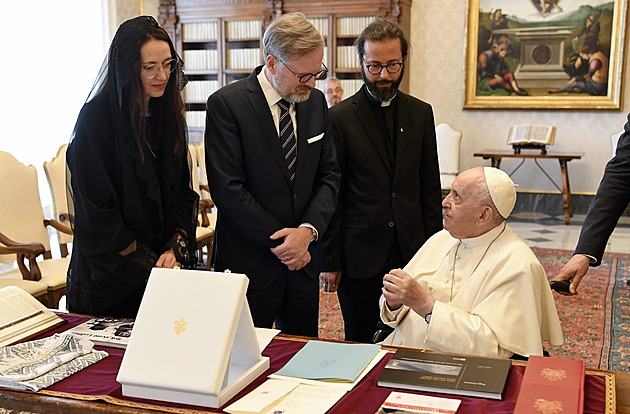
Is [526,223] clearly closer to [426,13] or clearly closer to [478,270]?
[426,13]

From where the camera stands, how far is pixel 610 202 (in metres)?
2.62

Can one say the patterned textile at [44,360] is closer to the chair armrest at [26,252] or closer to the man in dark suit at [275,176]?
the man in dark suit at [275,176]

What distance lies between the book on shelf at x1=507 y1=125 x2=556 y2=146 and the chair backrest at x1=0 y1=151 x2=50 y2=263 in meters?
6.47

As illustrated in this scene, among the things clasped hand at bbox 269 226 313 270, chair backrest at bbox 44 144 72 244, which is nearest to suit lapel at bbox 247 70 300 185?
clasped hand at bbox 269 226 313 270

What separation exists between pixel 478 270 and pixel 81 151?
1.52 metres

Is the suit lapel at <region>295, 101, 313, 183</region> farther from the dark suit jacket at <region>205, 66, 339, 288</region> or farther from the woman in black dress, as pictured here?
the woman in black dress

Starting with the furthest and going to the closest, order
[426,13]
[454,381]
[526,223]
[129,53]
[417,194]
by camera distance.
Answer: [426,13] < [526,223] < [417,194] < [129,53] < [454,381]

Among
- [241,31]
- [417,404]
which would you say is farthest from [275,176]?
[241,31]

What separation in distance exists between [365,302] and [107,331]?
131cm

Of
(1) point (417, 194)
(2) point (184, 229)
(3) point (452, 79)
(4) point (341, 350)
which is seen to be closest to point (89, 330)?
(2) point (184, 229)

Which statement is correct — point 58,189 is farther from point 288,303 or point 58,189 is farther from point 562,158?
point 562,158

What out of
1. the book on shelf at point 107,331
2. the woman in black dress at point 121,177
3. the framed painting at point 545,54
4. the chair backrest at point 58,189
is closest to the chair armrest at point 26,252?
the chair backrest at point 58,189

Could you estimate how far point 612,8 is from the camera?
9039mm

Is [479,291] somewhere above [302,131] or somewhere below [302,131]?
below
